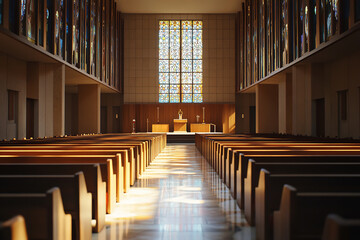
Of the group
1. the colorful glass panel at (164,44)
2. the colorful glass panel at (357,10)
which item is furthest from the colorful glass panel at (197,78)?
the colorful glass panel at (357,10)

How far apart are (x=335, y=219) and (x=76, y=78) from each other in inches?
551

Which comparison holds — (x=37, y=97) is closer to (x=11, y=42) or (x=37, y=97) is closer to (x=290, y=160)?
(x=11, y=42)

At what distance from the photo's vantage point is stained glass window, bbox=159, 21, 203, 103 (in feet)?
68.7

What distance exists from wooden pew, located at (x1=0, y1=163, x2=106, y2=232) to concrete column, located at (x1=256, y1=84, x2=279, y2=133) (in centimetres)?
1350

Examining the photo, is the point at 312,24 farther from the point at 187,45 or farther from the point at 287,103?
the point at 187,45

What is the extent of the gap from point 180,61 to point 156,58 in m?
1.41

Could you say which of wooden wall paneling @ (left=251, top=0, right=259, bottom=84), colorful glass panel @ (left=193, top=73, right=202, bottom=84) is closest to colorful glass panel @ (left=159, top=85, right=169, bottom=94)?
colorful glass panel @ (left=193, top=73, right=202, bottom=84)

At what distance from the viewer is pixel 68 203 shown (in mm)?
2314

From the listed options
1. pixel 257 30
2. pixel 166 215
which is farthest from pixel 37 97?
pixel 257 30

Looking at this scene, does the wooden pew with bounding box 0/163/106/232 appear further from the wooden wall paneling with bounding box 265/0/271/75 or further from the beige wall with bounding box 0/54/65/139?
the wooden wall paneling with bounding box 265/0/271/75

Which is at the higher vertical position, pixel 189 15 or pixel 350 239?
pixel 189 15

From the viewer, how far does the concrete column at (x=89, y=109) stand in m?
15.9

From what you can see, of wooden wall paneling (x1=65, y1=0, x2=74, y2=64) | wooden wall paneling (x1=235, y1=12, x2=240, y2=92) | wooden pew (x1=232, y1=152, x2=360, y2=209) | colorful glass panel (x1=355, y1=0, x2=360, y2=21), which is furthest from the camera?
wooden wall paneling (x1=235, y1=12, x2=240, y2=92)

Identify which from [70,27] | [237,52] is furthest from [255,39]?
[70,27]
